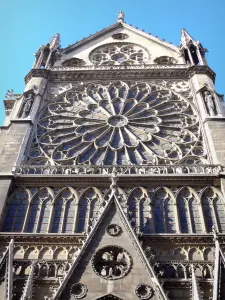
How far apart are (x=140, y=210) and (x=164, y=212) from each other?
872mm

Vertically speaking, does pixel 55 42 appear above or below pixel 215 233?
Result: above

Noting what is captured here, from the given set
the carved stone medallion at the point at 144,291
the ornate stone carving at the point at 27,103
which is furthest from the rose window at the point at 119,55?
the carved stone medallion at the point at 144,291

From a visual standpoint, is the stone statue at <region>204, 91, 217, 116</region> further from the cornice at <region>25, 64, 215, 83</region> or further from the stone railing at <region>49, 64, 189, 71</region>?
the stone railing at <region>49, 64, 189, 71</region>

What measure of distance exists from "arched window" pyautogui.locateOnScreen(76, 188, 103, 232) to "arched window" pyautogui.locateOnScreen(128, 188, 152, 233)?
1153 mm

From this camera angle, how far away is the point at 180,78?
23953 mm

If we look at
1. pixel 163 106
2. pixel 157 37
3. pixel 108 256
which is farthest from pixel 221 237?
pixel 157 37

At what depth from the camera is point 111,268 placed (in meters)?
12.5

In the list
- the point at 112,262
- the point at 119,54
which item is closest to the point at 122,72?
the point at 119,54

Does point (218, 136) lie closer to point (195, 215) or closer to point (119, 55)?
point (195, 215)

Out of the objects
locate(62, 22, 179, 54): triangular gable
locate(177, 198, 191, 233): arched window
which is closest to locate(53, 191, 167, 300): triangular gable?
locate(177, 198, 191, 233): arched window

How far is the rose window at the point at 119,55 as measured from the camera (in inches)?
1058

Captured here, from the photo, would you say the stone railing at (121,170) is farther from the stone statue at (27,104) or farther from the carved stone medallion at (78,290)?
the carved stone medallion at (78,290)

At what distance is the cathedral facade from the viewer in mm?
12555

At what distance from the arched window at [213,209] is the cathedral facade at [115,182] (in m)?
0.04
